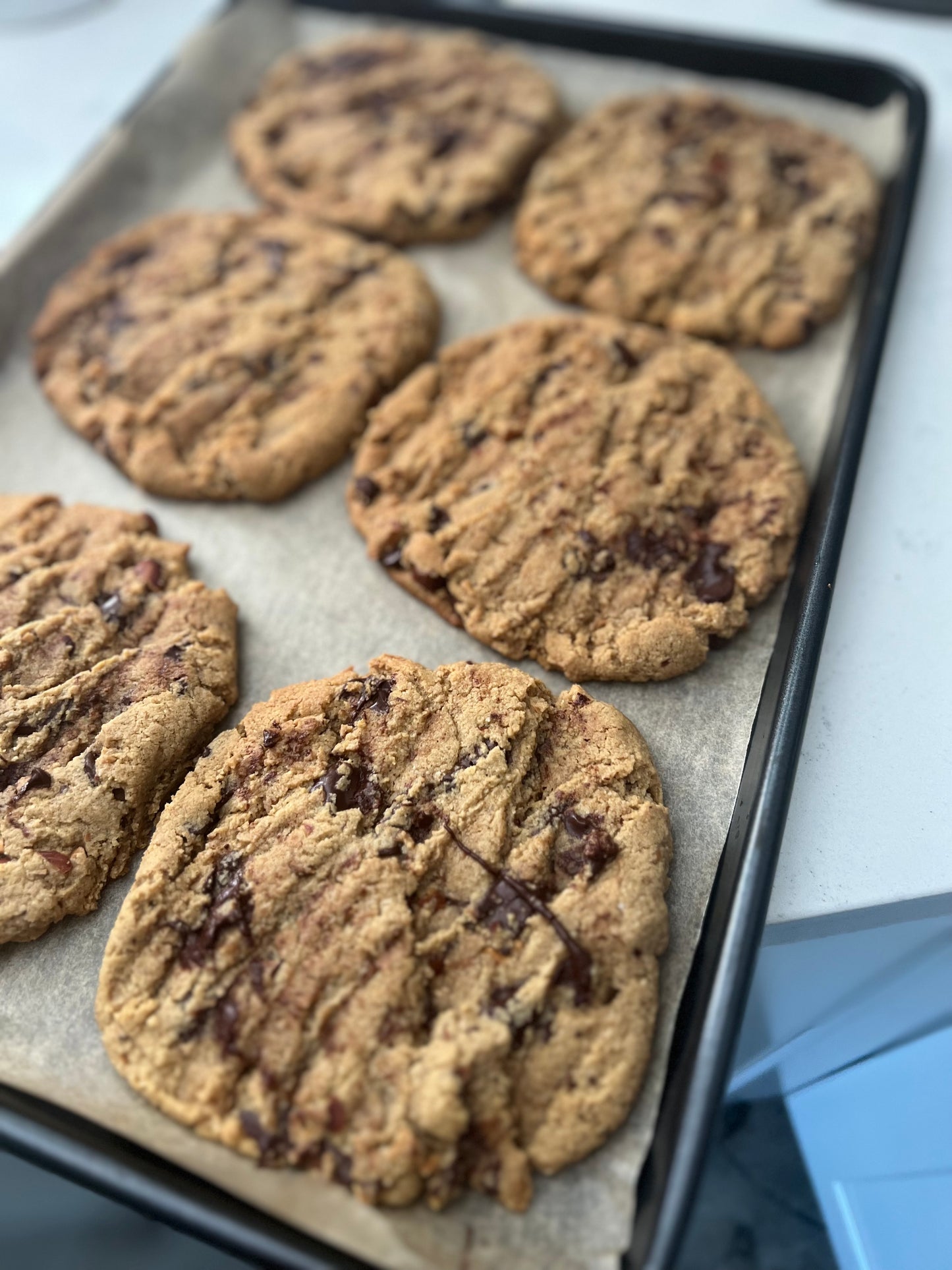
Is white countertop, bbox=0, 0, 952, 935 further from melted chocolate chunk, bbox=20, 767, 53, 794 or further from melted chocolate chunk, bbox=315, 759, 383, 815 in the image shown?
melted chocolate chunk, bbox=20, 767, 53, 794

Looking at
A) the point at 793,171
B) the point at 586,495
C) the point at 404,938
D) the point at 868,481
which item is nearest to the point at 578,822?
the point at 404,938

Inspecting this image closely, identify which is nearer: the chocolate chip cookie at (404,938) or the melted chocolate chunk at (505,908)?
the chocolate chip cookie at (404,938)

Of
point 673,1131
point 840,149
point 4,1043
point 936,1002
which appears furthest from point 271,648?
point 840,149

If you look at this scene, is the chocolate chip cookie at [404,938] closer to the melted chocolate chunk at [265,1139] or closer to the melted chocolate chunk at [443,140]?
the melted chocolate chunk at [265,1139]

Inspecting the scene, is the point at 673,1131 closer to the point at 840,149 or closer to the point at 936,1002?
the point at 936,1002

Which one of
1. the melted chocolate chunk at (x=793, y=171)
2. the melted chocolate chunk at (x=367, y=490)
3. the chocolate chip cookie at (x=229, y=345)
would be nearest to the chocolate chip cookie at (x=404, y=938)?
the melted chocolate chunk at (x=367, y=490)

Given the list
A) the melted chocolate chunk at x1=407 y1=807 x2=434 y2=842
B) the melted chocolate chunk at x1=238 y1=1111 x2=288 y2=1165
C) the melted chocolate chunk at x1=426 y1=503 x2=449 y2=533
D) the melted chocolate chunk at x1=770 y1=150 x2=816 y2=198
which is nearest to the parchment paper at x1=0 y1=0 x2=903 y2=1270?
the melted chocolate chunk at x1=238 y1=1111 x2=288 y2=1165
